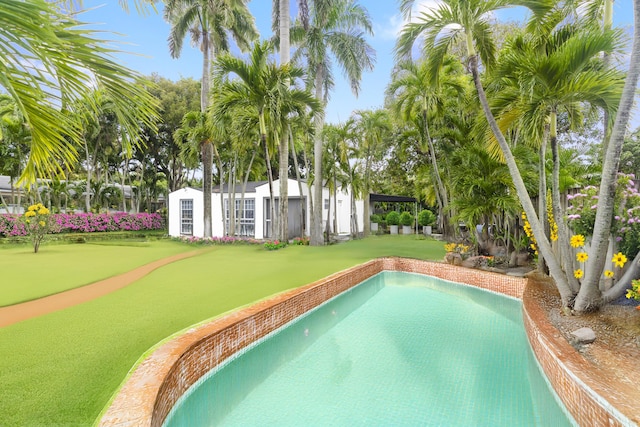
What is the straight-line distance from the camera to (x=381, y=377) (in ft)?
12.6

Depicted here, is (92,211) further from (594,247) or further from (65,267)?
(594,247)

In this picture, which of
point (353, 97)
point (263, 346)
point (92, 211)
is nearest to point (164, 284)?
point (263, 346)

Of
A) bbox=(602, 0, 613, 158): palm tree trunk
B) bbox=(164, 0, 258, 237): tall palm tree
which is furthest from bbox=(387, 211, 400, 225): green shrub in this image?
bbox=(602, 0, 613, 158): palm tree trunk

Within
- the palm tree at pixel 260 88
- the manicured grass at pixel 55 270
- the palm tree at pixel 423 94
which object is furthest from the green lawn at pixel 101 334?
the palm tree at pixel 423 94

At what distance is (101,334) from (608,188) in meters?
6.03

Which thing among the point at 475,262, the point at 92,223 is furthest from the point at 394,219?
the point at 92,223

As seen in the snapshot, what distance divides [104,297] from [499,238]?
9713 mm

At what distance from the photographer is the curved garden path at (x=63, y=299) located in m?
4.64

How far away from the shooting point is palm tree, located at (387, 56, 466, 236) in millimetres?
10773

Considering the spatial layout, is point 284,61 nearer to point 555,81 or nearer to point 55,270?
point 55,270

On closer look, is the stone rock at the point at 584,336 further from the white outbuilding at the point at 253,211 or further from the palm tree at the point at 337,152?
the white outbuilding at the point at 253,211

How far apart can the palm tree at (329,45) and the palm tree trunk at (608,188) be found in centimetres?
995

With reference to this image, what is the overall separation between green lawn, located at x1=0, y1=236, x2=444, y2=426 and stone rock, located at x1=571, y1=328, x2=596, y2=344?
4188 millimetres

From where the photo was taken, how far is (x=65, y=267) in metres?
8.62
